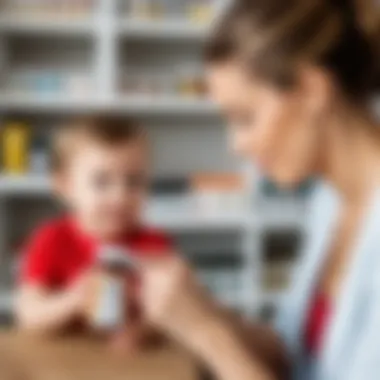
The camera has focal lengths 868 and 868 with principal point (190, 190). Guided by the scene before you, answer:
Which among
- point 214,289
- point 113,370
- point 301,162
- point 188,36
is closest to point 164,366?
point 113,370

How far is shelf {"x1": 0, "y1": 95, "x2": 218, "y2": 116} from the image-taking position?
2779 mm

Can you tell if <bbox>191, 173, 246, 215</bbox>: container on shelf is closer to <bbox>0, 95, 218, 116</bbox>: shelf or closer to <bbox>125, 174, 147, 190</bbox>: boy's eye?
<bbox>0, 95, 218, 116</bbox>: shelf

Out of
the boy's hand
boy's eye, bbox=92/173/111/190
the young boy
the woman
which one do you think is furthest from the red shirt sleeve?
the woman

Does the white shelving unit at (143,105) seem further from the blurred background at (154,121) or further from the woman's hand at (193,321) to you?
the woman's hand at (193,321)

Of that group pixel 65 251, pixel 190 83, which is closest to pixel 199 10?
pixel 190 83

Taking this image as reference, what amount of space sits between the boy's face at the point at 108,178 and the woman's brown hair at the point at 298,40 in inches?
21.2

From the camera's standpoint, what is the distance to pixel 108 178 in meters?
1.49

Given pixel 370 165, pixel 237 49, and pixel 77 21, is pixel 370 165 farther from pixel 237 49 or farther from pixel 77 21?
pixel 77 21

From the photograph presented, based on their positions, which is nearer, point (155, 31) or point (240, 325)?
point (240, 325)

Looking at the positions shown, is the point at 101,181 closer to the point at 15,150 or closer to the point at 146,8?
the point at 15,150

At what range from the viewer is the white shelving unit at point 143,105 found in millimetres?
2770

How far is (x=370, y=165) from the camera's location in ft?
3.12

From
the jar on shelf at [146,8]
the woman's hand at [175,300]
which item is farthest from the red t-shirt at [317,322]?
the jar on shelf at [146,8]

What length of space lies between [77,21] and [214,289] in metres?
0.96
